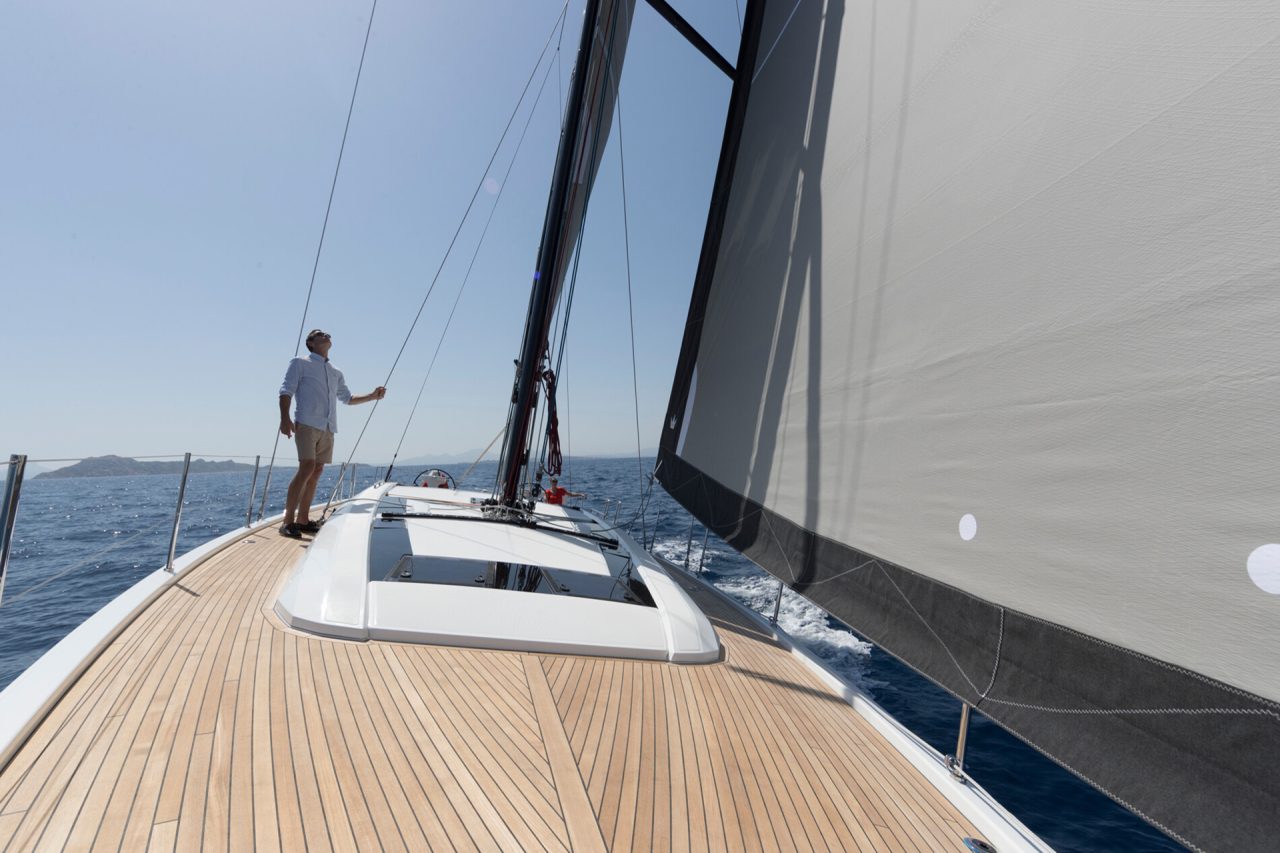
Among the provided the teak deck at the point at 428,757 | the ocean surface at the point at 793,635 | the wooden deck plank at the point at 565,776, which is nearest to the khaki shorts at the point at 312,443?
the ocean surface at the point at 793,635

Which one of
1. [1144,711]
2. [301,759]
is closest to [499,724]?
[301,759]

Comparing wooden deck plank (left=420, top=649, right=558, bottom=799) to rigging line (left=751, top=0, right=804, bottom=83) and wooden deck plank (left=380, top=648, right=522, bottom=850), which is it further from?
rigging line (left=751, top=0, right=804, bottom=83)

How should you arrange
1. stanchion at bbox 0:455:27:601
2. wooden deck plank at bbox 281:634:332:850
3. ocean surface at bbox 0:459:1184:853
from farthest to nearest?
ocean surface at bbox 0:459:1184:853 < stanchion at bbox 0:455:27:601 < wooden deck plank at bbox 281:634:332:850

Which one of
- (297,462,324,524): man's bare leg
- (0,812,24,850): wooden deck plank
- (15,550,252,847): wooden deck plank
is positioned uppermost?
(297,462,324,524): man's bare leg

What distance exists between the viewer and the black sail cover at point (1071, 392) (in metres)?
1.02

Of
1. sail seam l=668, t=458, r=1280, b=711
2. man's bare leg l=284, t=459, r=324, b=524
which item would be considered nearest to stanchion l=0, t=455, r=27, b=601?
man's bare leg l=284, t=459, r=324, b=524

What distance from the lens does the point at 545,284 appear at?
11.5 feet

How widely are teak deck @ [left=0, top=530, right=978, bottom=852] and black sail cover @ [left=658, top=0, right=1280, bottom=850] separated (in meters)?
0.46

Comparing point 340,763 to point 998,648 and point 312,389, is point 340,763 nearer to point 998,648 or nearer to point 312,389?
point 998,648

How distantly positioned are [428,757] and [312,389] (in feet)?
9.46

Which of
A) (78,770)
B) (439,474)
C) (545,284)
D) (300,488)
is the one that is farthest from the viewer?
(439,474)

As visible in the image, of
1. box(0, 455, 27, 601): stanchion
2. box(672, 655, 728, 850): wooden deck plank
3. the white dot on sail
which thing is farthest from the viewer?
box(0, 455, 27, 601): stanchion

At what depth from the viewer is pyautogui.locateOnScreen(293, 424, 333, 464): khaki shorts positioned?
366 centimetres

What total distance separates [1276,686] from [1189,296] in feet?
2.29
